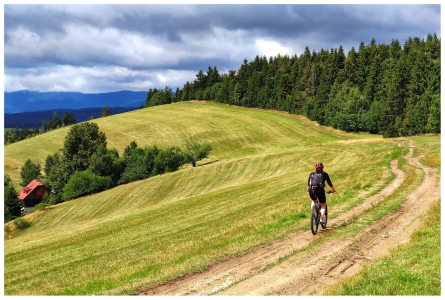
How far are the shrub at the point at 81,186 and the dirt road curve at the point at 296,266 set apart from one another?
70.2 metres

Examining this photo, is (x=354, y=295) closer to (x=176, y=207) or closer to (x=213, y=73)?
(x=176, y=207)

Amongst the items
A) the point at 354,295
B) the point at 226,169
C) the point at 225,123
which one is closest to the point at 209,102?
the point at 225,123

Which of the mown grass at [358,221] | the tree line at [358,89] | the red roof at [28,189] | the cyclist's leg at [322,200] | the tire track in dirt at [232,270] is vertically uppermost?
the tree line at [358,89]

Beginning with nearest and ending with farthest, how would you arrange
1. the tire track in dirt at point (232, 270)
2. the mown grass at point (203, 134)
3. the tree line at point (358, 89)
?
1. the tire track in dirt at point (232, 270)
2. the tree line at point (358, 89)
3. the mown grass at point (203, 134)

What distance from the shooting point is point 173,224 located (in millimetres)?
25484

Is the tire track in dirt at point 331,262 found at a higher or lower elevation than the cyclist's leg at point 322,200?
lower

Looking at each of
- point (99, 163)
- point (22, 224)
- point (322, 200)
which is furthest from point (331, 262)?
point (99, 163)

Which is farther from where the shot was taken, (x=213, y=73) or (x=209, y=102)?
(x=213, y=73)

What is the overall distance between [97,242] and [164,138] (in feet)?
305

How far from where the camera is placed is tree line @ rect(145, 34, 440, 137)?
92562mm

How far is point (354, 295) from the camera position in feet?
29.4

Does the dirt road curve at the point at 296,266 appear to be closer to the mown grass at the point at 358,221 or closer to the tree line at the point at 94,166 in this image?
the mown grass at the point at 358,221

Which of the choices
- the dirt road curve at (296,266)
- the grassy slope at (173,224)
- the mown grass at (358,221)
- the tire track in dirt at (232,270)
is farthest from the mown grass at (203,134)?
the tire track in dirt at (232,270)

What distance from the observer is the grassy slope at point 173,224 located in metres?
14.2
